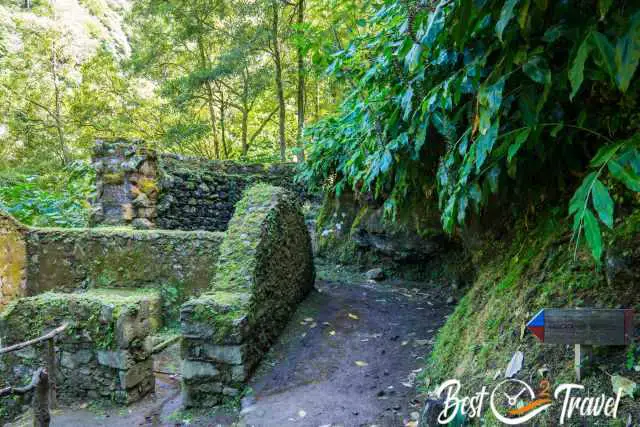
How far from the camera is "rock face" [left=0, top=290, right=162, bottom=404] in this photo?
426 centimetres

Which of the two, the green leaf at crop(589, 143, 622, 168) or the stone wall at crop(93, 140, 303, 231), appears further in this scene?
the stone wall at crop(93, 140, 303, 231)

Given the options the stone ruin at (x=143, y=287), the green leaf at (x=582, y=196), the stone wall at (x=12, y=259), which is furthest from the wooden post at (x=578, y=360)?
the stone wall at (x=12, y=259)

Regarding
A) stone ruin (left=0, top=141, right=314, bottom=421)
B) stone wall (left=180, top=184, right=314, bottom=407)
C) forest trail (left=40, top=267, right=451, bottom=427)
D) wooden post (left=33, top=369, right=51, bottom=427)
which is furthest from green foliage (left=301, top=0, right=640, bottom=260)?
wooden post (left=33, top=369, right=51, bottom=427)

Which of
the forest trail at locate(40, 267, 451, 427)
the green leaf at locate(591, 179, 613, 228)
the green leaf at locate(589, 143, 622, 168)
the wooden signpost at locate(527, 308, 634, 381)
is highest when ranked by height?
the green leaf at locate(589, 143, 622, 168)

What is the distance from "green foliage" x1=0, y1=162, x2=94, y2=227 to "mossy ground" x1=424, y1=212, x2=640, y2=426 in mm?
6681

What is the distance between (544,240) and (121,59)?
559 inches

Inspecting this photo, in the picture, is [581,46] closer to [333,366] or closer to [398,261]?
[333,366]

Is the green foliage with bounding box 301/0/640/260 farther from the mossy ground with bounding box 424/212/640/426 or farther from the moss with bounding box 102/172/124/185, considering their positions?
the moss with bounding box 102/172/124/185

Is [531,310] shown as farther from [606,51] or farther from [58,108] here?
[58,108]

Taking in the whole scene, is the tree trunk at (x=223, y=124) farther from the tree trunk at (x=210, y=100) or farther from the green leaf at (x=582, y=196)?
the green leaf at (x=582, y=196)

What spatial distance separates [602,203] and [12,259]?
6.83 metres

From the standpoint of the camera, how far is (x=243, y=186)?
914cm

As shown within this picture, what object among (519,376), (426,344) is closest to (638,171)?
(519,376)

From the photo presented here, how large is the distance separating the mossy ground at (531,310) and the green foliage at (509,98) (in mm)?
278
